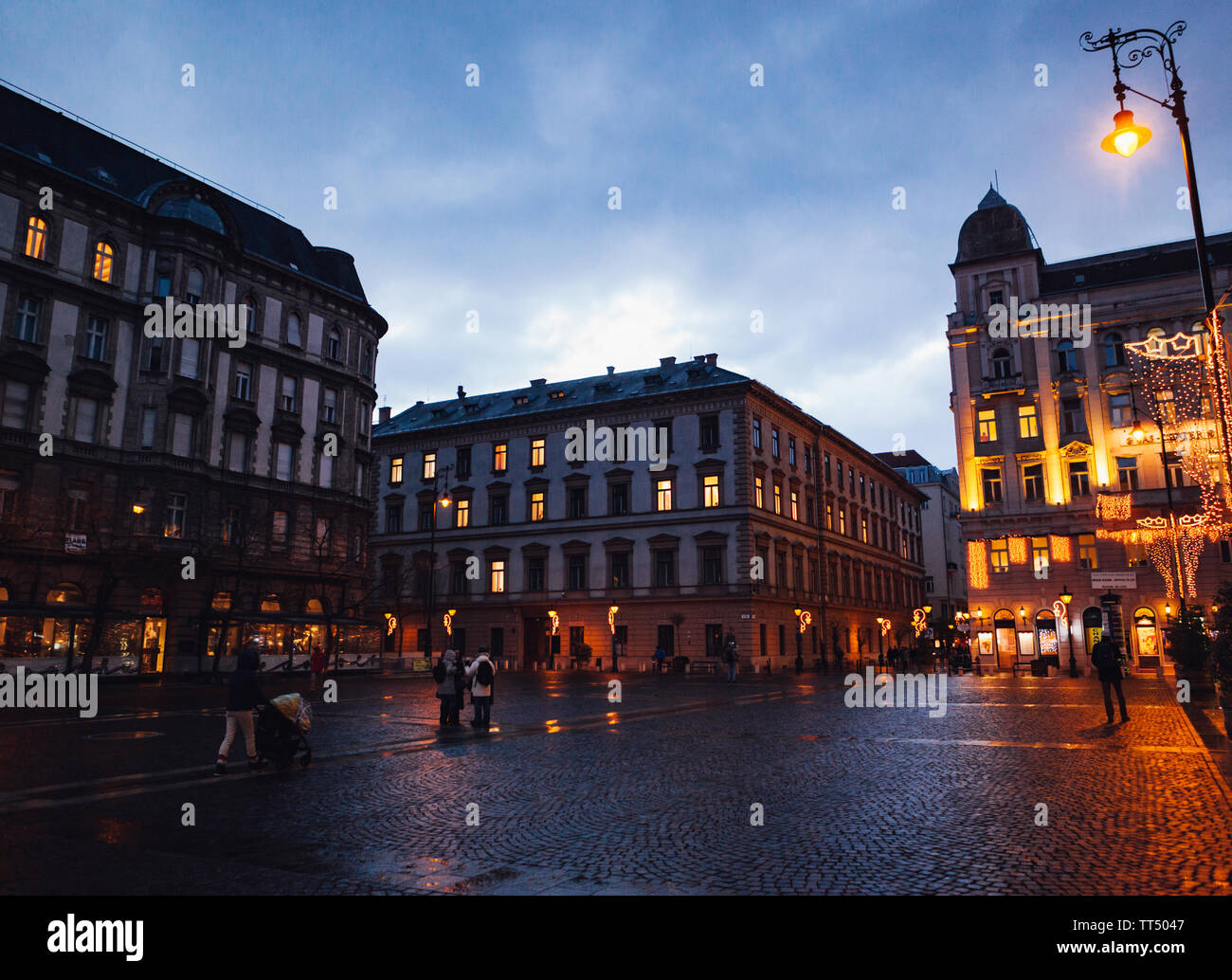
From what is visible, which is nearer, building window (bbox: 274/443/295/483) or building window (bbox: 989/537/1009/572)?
building window (bbox: 274/443/295/483)

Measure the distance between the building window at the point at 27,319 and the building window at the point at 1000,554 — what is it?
49.1m

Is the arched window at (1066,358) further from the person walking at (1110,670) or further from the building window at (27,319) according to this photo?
the building window at (27,319)

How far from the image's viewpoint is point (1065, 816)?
28.6 feet

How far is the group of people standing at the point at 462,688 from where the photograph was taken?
17750 millimetres

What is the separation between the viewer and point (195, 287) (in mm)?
39312

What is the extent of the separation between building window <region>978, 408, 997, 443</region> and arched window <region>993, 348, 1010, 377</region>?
2.28 metres

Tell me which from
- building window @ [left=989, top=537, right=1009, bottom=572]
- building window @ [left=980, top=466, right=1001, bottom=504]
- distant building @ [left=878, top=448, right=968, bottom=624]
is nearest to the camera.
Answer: building window @ [left=989, top=537, right=1009, bottom=572]

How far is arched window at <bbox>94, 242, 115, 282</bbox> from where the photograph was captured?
118 feet

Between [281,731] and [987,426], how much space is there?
157ft

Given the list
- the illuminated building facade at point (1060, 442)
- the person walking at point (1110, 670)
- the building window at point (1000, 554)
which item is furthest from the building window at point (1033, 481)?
the person walking at point (1110, 670)

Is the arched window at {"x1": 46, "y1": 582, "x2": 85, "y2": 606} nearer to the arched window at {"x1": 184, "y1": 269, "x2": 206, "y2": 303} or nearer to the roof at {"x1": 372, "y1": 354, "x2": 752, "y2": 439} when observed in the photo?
the arched window at {"x1": 184, "y1": 269, "x2": 206, "y2": 303}

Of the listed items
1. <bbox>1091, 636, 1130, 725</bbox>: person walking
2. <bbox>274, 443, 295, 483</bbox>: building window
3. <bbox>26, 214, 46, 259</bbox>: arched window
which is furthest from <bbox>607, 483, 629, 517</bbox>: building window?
<bbox>1091, 636, 1130, 725</bbox>: person walking

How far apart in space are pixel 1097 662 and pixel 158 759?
1851 cm

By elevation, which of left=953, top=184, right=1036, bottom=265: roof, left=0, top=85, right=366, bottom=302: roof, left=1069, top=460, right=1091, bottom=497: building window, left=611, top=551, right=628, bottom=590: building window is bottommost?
left=611, top=551, right=628, bottom=590: building window
